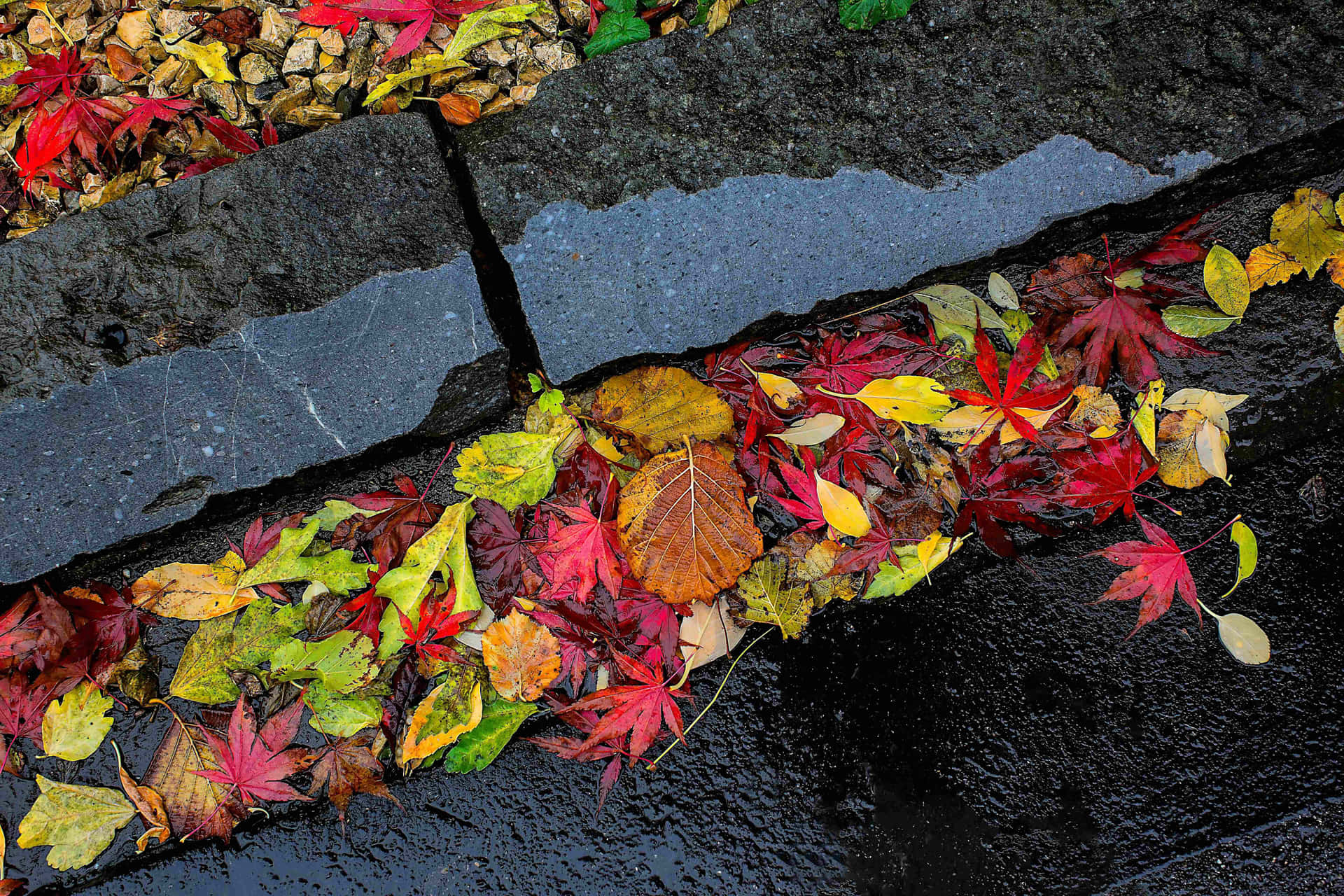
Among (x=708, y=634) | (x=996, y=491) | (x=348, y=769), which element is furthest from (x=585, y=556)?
(x=996, y=491)

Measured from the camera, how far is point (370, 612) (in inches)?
66.5

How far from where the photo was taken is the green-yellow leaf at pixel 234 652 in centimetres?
171

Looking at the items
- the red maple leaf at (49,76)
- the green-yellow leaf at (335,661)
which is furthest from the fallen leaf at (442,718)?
the red maple leaf at (49,76)

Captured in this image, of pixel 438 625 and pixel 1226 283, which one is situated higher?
pixel 1226 283

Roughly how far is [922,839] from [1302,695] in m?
0.92

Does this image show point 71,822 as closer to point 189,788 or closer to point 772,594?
point 189,788

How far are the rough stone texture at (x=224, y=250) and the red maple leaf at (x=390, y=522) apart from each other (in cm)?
44

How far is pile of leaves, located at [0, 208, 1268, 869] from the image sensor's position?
1.68 m

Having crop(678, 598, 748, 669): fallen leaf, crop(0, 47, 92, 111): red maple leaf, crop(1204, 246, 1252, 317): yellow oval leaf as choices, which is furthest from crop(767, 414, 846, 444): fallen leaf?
crop(0, 47, 92, 111): red maple leaf

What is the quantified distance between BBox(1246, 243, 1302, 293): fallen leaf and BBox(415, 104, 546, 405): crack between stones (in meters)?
1.66

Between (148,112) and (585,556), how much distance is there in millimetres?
1446

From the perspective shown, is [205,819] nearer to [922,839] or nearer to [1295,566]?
[922,839]

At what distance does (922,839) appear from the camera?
1699 mm

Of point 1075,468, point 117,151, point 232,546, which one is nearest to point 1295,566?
point 1075,468
